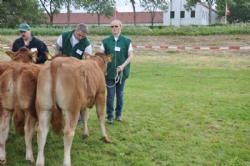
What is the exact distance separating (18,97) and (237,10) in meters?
84.1

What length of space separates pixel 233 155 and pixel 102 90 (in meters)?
2.35

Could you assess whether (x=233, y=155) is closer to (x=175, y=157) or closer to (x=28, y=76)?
(x=175, y=157)

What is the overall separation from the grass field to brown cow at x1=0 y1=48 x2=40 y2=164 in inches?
22.1

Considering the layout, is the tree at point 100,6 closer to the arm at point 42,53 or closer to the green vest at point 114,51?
the green vest at point 114,51

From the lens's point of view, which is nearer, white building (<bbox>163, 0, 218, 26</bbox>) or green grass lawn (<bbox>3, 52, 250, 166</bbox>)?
green grass lawn (<bbox>3, 52, 250, 166</bbox>)

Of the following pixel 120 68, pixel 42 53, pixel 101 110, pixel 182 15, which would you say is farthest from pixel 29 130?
pixel 182 15

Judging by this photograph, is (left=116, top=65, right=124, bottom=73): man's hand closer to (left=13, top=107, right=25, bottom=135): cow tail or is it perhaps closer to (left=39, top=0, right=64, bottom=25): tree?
(left=13, top=107, right=25, bottom=135): cow tail

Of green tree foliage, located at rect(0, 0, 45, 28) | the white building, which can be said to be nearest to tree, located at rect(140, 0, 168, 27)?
the white building

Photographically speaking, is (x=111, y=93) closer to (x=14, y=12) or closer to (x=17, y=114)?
(x=17, y=114)

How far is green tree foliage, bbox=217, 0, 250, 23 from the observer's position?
78.5m

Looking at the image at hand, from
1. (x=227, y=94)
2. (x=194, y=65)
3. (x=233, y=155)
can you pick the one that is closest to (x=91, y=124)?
(x=233, y=155)

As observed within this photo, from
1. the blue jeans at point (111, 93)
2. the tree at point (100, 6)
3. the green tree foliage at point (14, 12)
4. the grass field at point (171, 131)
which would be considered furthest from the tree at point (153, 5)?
the blue jeans at point (111, 93)

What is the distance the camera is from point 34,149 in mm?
6840

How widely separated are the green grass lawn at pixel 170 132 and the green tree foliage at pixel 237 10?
219 feet
